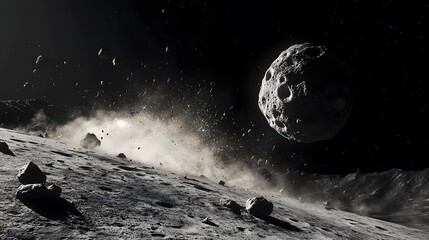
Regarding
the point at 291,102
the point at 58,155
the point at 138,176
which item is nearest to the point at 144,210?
the point at 138,176

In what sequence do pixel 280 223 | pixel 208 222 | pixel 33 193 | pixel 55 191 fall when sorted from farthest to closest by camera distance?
pixel 280 223 → pixel 208 222 → pixel 55 191 → pixel 33 193

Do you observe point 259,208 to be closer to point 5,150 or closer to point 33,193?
point 33,193

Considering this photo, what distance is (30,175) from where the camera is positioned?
517cm

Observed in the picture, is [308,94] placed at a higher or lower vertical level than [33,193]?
higher

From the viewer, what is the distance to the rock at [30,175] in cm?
510

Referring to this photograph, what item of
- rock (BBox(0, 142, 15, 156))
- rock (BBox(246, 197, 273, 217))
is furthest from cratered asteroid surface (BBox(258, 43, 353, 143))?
rock (BBox(0, 142, 15, 156))

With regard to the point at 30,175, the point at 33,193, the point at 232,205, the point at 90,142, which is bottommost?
the point at 33,193

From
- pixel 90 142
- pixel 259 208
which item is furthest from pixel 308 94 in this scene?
pixel 90 142

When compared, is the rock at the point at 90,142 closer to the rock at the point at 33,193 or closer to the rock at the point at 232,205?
the rock at the point at 232,205

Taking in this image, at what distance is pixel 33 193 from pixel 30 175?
0.92 meters

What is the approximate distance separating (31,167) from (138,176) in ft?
10.3

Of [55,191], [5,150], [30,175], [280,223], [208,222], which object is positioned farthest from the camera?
→ [5,150]

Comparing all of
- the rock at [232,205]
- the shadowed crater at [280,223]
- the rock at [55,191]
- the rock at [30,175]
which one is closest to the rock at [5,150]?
the rock at [30,175]

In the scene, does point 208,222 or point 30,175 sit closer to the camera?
point 30,175
